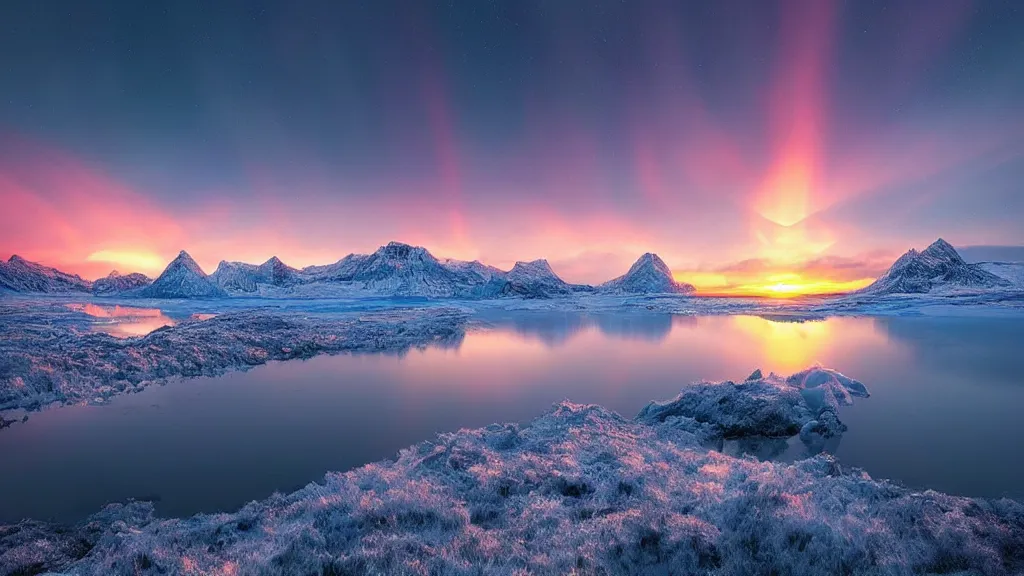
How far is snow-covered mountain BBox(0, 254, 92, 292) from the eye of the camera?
147750mm

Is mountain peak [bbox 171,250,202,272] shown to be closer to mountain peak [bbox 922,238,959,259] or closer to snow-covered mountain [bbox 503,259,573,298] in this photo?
snow-covered mountain [bbox 503,259,573,298]

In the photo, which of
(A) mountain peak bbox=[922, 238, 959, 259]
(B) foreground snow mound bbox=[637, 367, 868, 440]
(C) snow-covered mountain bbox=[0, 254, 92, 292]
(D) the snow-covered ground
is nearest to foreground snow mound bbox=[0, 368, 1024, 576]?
(B) foreground snow mound bbox=[637, 367, 868, 440]

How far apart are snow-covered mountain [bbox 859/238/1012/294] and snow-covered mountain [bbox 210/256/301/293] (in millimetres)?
216646

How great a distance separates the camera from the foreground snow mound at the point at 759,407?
11.5m

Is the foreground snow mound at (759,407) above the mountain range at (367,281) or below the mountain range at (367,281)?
below

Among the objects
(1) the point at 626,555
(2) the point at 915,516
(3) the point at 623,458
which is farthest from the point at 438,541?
(2) the point at 915,516

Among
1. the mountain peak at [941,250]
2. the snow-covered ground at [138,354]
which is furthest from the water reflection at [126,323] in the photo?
the mountain peak at [941,250]

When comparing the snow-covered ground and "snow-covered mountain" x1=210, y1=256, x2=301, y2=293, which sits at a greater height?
"snow-covered mountain" x1=210, y1=256, x2=301, y2=293

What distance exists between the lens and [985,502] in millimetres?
6801

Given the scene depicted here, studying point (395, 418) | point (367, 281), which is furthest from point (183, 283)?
point (395, 418)

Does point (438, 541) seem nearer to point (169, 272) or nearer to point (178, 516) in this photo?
point (178, 516)

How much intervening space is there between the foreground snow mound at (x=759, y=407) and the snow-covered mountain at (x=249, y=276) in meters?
180

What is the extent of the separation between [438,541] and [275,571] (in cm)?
195

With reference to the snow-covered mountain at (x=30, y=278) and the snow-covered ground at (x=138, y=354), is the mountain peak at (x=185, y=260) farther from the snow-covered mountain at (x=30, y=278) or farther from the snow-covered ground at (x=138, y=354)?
the snow-covered ground at (x=138, y=354)
